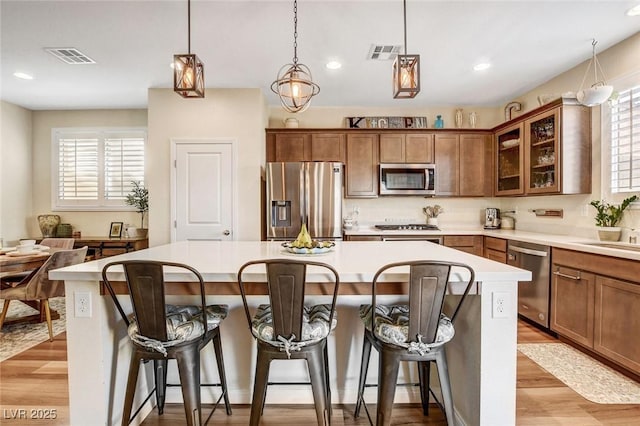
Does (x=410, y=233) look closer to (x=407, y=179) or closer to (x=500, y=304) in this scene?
(x=407, y=179)

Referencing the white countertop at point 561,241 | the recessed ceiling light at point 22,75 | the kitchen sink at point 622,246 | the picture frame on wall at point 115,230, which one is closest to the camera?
the white countertop at point 561,241

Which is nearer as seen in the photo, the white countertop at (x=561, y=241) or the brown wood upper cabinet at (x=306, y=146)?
the white countertop at (x=561, y=241)

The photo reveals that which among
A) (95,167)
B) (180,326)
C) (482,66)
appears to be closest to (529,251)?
(482,66)

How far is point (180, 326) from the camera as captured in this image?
1.57m

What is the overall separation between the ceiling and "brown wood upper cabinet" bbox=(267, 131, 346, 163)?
25.7 inches

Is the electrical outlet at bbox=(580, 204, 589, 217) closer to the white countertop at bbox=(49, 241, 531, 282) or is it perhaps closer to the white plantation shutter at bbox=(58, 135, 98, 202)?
the white countertop at bbox=(49, 241, 531, 282)

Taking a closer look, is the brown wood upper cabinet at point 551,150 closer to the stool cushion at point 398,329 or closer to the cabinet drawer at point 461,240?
the cabinet drawer at point 461,240

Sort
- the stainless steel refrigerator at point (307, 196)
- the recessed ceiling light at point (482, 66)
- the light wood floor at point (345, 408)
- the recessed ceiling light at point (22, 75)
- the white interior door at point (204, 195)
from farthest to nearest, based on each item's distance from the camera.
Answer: the white interior door at point (204, 195), the stainless steel refrigerator at point (307, 196), the recessed ceiling light at point (22, 75), the recessed ceiling light at point (482, 66), the light wood floor at point (345, 408)

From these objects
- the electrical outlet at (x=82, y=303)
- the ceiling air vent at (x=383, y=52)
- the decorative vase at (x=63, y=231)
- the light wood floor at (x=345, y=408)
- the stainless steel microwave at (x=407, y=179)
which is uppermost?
the ceiling air vent at (x=383, y=52)

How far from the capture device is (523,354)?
2793 millimetres

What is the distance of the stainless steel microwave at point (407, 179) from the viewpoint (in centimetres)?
457

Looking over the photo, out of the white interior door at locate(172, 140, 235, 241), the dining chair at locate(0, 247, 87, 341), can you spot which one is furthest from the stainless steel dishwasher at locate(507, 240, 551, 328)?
the dining chair at locate(0, 247, 87, 341)

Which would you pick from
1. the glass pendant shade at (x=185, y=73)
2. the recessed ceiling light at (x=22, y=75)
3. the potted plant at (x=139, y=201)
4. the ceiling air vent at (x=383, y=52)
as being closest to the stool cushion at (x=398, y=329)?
the glass pendant shade at (x=185, y=73)

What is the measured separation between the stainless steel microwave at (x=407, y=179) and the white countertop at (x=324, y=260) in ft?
6.87
